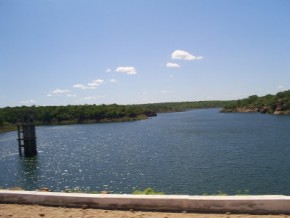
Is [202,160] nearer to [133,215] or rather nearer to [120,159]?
[120,159]

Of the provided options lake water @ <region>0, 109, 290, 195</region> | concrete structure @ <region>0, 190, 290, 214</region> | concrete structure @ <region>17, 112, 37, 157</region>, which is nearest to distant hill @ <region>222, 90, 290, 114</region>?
lake water @ <region>0, 109, 290, 195</region>

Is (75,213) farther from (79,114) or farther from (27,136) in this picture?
(79,114)

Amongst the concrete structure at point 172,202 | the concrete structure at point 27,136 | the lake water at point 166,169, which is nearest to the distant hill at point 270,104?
the lake water at point 166,169

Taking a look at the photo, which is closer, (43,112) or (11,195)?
(11,195)

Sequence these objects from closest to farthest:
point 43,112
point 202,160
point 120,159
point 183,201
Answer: point 183,201 < point 202,160 < point 120,159 < point 43,112

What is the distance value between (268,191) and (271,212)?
21.4 m

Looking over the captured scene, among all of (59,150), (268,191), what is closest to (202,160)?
(268,191)

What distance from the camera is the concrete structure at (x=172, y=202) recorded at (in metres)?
7.95

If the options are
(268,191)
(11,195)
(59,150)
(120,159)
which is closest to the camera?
(11,195)

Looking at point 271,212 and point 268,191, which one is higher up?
point 271,212

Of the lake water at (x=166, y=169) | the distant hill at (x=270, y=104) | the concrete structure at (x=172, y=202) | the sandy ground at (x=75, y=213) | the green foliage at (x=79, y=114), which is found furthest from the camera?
the green foliage at (x=79, y=114)

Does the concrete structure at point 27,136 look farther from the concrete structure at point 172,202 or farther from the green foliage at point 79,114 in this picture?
the green foliage at point 79,114

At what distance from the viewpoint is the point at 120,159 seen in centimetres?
5122

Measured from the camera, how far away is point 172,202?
27.9 ft
